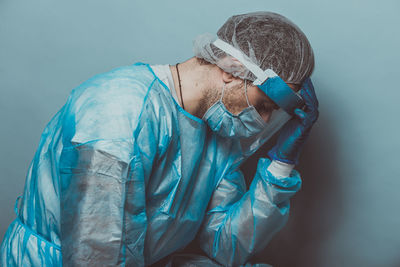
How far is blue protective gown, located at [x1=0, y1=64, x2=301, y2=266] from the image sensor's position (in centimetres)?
88

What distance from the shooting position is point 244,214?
1.25 meters

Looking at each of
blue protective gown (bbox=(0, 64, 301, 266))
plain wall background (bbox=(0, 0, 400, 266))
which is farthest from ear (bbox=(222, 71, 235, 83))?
plain wall background (bbox=(0, 0, 400, 266))

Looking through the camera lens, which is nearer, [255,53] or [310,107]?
[255,53]

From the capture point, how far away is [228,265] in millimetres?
1316

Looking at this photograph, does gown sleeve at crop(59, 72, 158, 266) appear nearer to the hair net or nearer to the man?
the man

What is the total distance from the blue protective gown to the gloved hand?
7cm

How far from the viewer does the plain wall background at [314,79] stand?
47.3 inches

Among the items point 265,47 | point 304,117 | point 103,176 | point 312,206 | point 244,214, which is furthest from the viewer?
point 312,206

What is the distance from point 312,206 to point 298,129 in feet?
1.27

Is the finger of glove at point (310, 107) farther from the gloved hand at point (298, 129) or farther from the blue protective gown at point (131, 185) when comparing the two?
the blue protective gown at point (131, 185)

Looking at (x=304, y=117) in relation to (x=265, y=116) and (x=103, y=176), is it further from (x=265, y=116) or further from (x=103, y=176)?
(x=103, y=176)

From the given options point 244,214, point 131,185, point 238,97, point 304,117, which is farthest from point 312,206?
point 131,185

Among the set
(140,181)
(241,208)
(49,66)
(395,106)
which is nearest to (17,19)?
(49,66)

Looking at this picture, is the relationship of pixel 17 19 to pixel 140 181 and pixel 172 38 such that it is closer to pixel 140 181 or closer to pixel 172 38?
pixel 172 38
